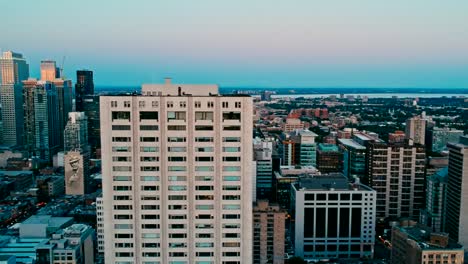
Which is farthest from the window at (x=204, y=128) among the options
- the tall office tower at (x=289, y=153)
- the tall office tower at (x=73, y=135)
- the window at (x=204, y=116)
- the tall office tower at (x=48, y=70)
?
the tall office tower at (x=48, y=70)

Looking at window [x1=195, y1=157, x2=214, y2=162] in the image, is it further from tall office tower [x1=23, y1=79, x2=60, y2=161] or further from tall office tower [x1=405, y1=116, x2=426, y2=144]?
tall office tower [x1=23, y1=79, x2=60, y2=161]

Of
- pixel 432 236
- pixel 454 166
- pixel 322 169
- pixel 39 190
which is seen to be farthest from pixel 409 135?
pixel 39 190

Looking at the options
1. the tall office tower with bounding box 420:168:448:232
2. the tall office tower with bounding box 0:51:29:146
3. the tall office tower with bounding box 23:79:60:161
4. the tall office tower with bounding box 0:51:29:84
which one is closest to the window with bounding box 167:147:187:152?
the tall office tower with bounding box 420:168:448:232

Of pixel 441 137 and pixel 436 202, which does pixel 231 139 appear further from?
pixel 441 137

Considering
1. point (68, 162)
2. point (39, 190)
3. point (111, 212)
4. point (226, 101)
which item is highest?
point (226, 101)

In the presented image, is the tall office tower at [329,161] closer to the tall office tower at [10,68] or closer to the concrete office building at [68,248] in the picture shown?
the concrete office building at [68,248]

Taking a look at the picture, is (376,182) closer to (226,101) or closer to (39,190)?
(226,101)
